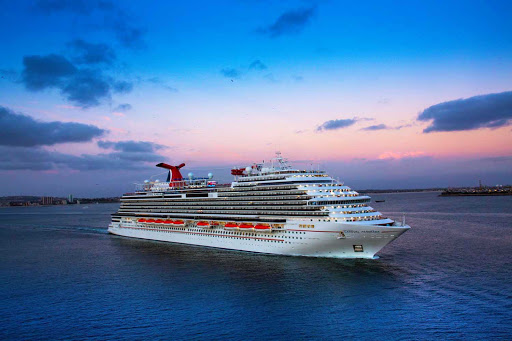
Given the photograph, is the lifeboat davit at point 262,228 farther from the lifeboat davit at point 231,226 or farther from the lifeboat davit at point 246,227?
the lifeboat davit at point 231,226

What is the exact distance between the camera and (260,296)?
28641 millimetres

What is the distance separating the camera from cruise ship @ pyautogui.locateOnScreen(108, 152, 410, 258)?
122 feet

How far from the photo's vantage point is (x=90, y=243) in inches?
2356

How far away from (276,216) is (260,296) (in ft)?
45.4

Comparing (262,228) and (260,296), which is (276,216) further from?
(260,296)

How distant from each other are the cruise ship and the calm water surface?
67.1 inches

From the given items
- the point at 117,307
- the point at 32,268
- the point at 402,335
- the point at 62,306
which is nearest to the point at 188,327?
the point at 117,307

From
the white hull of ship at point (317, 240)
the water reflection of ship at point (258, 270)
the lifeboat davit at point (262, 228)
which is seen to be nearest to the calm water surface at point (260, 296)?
the water reflection of ship at point (258, 270)

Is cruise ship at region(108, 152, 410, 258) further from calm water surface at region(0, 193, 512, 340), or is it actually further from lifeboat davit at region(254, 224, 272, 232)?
calm water surface at region(0, 193, 512, 340)

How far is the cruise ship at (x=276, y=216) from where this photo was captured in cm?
3712

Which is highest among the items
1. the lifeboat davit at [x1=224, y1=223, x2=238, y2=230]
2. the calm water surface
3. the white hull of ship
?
the lifeboat davit at [x1=224, y1=223, x2=238, y2=230]

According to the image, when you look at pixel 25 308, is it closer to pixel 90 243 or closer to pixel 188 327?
pixel 188 327

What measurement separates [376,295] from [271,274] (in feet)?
31.9

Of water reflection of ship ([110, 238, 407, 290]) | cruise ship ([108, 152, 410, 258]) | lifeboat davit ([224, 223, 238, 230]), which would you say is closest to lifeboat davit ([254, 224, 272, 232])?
cruise ship ([108, 152, 410, 258])
